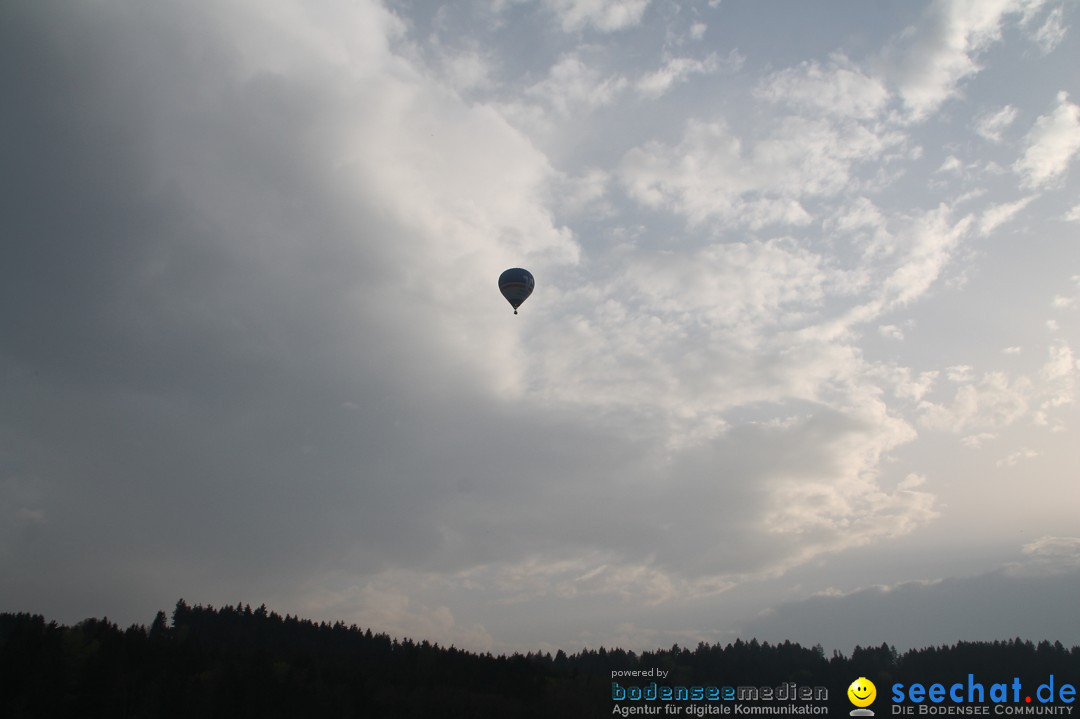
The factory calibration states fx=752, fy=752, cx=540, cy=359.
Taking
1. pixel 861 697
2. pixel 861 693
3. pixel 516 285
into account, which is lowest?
pixel 861 697

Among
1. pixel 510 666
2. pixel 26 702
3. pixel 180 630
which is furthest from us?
pixel 180 630

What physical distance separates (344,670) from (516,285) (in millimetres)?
70338

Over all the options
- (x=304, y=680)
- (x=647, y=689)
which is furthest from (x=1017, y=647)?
(x=304, y=680)

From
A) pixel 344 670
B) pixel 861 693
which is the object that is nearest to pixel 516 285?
pixel 344 670

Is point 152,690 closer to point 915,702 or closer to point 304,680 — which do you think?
point 304,680

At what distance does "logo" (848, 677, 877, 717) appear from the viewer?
461 ft

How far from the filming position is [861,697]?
14012 cm

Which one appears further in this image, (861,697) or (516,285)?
(861,697)

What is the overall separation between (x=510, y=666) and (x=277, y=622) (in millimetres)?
55759

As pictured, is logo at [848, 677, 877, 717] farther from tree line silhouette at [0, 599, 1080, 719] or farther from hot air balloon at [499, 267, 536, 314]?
hot air balloon at [499, 267, 536, 314]

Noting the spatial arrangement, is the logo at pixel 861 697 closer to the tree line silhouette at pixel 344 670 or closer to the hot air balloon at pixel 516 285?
the tree line silhouette at pixel 344 670

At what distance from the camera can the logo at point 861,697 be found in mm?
140500

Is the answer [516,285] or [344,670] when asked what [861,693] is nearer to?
[344,670]

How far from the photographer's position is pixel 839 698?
494 ft
